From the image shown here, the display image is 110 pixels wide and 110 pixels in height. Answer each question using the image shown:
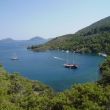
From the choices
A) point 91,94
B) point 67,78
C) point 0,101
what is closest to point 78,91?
point 91,94

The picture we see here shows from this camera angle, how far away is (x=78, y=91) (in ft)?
119

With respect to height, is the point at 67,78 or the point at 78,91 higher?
the point at 78,91

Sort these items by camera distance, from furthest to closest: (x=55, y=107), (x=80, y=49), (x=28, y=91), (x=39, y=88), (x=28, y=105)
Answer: (x=80, y=49) < (x=39, y=88) < (x=28, y=91) < (x=28, y=105) < (x=55, y=107)

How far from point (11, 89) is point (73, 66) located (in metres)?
76.8

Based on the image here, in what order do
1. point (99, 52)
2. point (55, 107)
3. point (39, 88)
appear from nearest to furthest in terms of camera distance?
point (55, 107) → point (39, 88) → point (99, 52)

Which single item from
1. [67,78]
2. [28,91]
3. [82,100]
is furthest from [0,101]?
[67,78]

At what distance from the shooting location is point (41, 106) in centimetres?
3369

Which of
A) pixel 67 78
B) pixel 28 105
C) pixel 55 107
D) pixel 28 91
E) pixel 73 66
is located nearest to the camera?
pixel 55 107

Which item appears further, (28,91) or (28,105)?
(28,91)

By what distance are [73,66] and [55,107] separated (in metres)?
97.4

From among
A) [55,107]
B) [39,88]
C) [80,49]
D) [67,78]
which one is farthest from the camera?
[80,49]

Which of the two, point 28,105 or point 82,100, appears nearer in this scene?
point 82,100

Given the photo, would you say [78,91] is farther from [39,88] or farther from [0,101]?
[39,88]

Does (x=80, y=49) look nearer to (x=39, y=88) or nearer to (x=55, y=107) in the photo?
(x=39, y=88)
